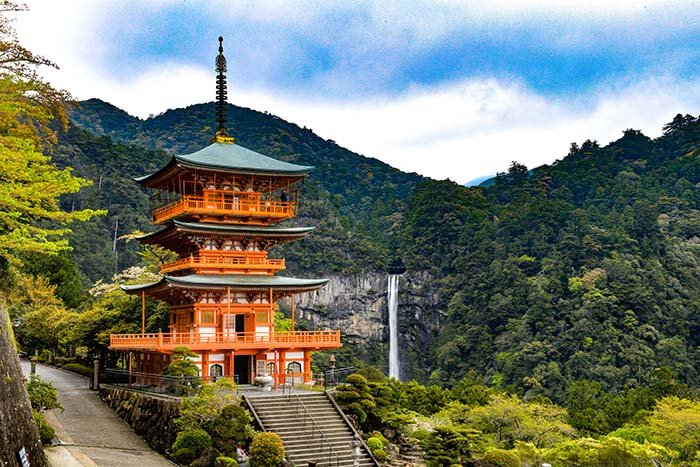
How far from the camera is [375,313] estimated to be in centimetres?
8000

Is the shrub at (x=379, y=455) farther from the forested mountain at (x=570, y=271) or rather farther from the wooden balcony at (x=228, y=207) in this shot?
the forested mountain at (x=570, y=271)

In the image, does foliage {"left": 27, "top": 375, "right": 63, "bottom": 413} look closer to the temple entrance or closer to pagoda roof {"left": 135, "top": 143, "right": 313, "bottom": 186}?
the temple entrance

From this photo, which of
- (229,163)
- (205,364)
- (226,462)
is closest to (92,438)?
(226,462)

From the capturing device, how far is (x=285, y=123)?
150m

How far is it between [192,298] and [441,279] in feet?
181

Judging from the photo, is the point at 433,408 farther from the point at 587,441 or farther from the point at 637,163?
the point at 637,163

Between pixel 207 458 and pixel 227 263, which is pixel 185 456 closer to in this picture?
pixel 207 458

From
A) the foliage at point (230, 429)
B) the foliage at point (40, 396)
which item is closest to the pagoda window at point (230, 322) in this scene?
the foliage at point (230, 429)

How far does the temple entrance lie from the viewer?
97.6 feet

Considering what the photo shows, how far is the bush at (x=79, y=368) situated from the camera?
1440 inches

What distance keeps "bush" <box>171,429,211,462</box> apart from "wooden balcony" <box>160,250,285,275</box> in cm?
912

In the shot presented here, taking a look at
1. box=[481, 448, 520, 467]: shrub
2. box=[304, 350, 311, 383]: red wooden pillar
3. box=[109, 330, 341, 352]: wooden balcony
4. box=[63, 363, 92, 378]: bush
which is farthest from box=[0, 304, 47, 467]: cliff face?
box=[63, 363, 92, 378]: bush

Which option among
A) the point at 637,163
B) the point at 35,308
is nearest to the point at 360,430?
the point at 35,308

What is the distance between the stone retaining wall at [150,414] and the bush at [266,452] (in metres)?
3.44
